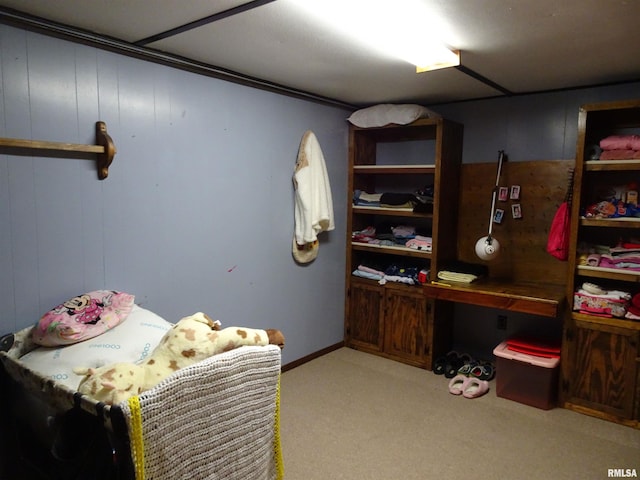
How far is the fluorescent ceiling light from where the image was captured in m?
1.86

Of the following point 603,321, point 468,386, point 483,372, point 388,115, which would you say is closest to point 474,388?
point 468,386

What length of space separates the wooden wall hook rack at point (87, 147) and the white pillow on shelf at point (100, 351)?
2.66 feet

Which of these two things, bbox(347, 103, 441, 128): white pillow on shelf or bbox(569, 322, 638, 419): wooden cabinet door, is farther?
bbox(347, 103, 441, 128): white pillow on shelf

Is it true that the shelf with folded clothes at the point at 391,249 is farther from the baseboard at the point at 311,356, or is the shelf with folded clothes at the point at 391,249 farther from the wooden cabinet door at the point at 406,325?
the baseboard at the point at 311,356

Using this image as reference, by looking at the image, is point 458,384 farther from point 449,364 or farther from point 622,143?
point 622,143

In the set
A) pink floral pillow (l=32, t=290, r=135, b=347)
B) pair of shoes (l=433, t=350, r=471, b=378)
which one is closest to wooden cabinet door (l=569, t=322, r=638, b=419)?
pair of shoes (l=433, t=350, r=471, b=378)

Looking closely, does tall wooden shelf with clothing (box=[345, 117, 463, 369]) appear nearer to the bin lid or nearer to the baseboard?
the baseboard

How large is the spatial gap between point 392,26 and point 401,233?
6.97ft

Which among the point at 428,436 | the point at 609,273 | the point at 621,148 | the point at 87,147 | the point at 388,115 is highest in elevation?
the point at 388,115

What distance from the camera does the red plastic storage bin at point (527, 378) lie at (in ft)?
10.1

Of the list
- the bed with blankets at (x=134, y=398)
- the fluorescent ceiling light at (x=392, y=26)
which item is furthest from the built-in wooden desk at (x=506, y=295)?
the bed with blankets at (x=134, y=398)

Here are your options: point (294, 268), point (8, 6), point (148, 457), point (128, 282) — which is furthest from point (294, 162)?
point (148, 457)

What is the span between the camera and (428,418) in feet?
9.71

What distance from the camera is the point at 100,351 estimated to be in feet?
6.66
